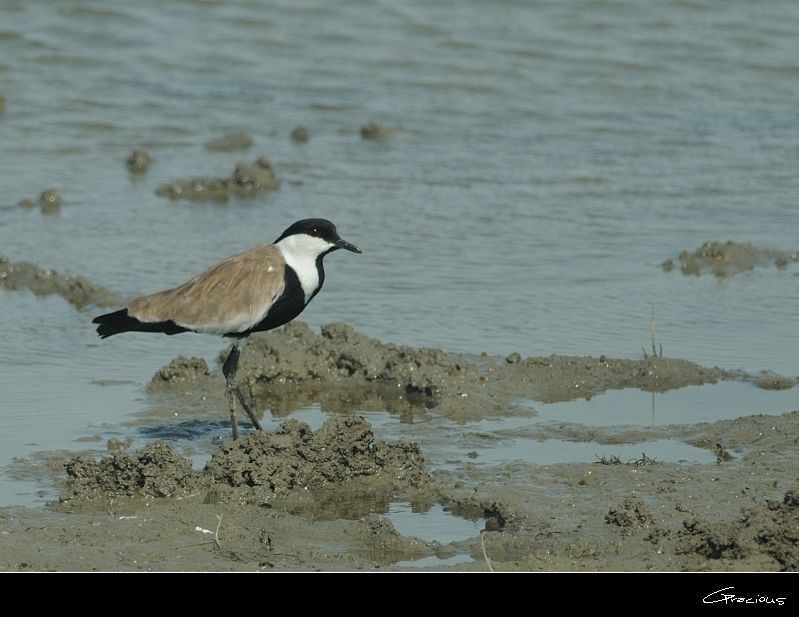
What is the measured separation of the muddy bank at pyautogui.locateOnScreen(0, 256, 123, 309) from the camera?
10.0 meters

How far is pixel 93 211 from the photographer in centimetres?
1205

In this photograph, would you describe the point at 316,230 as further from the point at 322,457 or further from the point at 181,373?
the point at 322,457

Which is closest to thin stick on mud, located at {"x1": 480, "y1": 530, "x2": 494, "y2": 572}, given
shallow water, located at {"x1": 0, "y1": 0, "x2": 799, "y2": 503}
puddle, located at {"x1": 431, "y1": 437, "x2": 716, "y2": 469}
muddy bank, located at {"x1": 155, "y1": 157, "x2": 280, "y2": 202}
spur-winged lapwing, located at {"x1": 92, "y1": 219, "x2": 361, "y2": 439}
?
puddle, located at {"x1": 431, "y1": 437, "x2": 716, "y2": 469}

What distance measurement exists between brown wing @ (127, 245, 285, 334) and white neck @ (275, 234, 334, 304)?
6cm

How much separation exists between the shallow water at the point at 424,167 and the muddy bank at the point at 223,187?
17 centimetres

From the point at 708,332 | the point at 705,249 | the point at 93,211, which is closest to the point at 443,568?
the point at 708,332

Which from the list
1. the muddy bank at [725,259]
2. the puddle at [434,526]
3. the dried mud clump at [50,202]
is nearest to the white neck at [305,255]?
the puddle at [434,526]

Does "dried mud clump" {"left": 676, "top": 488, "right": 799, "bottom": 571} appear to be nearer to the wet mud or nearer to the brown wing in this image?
the brown wing

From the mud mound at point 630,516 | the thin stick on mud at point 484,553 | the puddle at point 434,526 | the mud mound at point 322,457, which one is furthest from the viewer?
the mud mound at point 322,457

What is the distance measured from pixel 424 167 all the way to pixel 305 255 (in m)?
5.82

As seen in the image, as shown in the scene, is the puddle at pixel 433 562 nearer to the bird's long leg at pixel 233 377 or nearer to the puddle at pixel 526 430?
the puddle at pixel 526 430

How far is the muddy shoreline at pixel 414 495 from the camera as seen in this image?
18.5ft

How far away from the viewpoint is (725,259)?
1081 cm

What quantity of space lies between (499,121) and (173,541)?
32.5 ft
